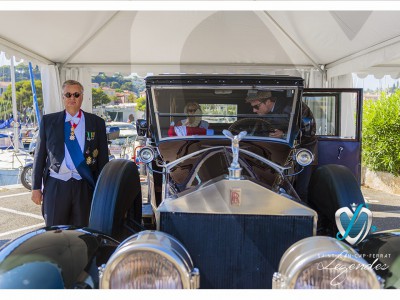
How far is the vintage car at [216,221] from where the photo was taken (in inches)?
67.6

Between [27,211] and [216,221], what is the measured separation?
5.14 metres

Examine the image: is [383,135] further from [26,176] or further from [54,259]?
[54,259]

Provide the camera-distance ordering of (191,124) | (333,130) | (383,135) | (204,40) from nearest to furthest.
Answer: (191,124)
(333,130)
(204,40)
(383,135)

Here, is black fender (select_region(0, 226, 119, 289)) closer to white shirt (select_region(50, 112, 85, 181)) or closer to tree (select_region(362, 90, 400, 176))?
white shirt (select_region(50, 112, 85, 181))

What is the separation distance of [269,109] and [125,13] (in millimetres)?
3517

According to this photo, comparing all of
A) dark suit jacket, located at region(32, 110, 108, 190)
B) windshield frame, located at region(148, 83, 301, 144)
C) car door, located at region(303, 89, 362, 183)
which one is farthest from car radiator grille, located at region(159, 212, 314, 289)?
car door, located at region(303, 89, 362, 183)

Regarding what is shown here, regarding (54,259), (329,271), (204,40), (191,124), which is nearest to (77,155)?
(191,124)

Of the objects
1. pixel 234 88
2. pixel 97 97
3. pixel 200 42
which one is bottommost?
pixel 234 88

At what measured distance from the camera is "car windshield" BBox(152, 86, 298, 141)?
3262mm

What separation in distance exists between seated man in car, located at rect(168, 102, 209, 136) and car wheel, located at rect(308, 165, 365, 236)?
Result: 37.4 inches

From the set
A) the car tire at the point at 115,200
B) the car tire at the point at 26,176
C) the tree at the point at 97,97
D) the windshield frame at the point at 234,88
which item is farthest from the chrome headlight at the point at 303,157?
the tree at the point at 97,97

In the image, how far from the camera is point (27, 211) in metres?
6.59

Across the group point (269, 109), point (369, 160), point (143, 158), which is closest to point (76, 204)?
point (143, 158)

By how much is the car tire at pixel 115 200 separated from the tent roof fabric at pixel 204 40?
2.67 m
